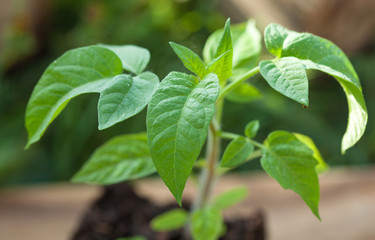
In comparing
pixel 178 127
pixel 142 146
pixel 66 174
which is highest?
pixel 178 127

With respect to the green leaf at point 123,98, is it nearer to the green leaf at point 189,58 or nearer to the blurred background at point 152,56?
the green leaf at point 189,58

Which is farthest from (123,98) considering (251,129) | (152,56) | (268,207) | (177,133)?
(152,56)

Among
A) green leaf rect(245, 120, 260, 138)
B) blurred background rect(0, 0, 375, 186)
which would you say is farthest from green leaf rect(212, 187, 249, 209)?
blurred background rect(0, 0, 375, 186)

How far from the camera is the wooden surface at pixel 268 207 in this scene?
75 centimetres

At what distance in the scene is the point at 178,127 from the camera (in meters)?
0.30

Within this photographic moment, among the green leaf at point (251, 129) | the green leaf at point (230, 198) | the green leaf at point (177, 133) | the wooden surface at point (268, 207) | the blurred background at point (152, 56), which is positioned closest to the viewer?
the green leaf at point (177, 133)

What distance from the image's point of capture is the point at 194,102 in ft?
0.99

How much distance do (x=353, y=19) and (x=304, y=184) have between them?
1.02 m

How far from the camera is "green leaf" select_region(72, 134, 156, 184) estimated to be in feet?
1.54

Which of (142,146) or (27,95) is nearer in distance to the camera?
(142,146)

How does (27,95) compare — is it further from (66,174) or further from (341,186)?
(341,186)

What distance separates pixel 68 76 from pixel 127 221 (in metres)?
0.29

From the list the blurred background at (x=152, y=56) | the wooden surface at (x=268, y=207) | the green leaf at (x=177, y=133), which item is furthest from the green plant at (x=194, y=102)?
the blurred background at (x=152, y=56)

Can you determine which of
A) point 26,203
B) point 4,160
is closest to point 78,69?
point 26,203
